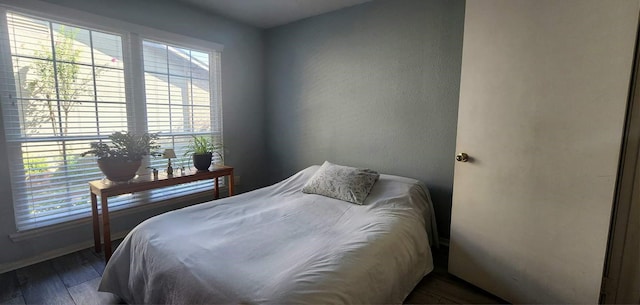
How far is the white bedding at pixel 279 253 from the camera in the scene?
3.84 ft

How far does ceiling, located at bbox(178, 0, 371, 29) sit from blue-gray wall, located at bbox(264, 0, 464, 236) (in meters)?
0.11

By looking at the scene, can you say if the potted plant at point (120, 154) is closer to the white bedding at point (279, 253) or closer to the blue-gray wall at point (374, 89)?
the white bedding at point (279, 253)

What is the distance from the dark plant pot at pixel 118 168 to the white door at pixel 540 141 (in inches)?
97.9

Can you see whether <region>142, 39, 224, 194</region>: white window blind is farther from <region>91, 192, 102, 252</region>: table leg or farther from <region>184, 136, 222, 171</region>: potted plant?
<region>91, 192, 102, 252</region>: table leg

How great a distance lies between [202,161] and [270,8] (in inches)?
67.2

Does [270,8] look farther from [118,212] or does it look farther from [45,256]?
[45,256]

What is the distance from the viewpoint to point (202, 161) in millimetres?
2736

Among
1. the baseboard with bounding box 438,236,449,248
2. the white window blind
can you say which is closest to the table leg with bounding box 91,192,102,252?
the white window blind

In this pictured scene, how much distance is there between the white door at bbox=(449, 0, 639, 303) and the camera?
130 centimetres

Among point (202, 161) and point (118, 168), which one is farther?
point (202, 161)

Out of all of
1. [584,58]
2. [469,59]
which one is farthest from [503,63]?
[584,58]

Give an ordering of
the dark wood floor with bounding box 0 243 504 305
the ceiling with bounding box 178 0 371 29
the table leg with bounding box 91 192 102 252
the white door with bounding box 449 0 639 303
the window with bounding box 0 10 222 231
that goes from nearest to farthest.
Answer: the white door with bounding box 449 0 639 303 → the dark wood floor with bounding box 0 243 504 305 → the window with bounding box 0 10 222 231 → the table leg with bounding box 91 192 102 252 → the ceiling with bounding box 178 0 371 29

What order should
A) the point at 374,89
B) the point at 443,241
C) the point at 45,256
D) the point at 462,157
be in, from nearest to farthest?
the point at 462,157 → the point at 45,256 → the point at 443,241 → the point at 374,89

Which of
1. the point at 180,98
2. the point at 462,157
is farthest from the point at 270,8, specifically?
the point at 462,157
